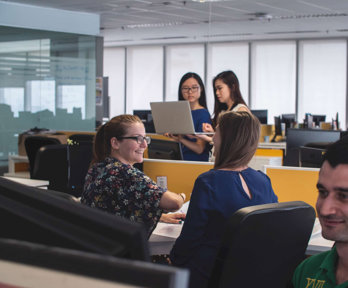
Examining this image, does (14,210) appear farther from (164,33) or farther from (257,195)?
(164,33)

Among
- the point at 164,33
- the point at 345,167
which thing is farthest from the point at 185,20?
the point at 345,167

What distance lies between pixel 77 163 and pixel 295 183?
1.97 m

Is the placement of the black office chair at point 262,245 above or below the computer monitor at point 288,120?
below

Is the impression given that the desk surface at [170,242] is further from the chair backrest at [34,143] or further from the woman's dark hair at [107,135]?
the chair backrest at [34,143]

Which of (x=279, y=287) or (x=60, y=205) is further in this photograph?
(x=279, y=287)

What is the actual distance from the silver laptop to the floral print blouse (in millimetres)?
1861

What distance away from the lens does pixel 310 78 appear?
1221cm

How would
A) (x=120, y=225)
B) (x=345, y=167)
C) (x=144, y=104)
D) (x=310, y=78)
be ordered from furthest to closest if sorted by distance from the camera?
(x=144, y=104)
(x=310, y=78)
(x=345, y=167)
(x=120, y=225)

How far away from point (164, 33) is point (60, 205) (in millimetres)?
11218

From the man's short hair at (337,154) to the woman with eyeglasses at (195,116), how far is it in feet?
9.46

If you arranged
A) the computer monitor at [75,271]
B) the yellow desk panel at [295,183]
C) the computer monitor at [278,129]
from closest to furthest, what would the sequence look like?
the computer monitor at [75,271] → the yellow desk panel at [295,183] → the computer monitor at [278,129]

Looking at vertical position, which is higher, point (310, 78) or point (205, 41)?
point (205, 41)

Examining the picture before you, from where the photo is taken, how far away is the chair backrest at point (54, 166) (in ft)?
14.8

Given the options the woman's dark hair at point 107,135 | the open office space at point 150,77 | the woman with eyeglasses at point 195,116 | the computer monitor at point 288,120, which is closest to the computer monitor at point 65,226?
the open office space at point 150,77
